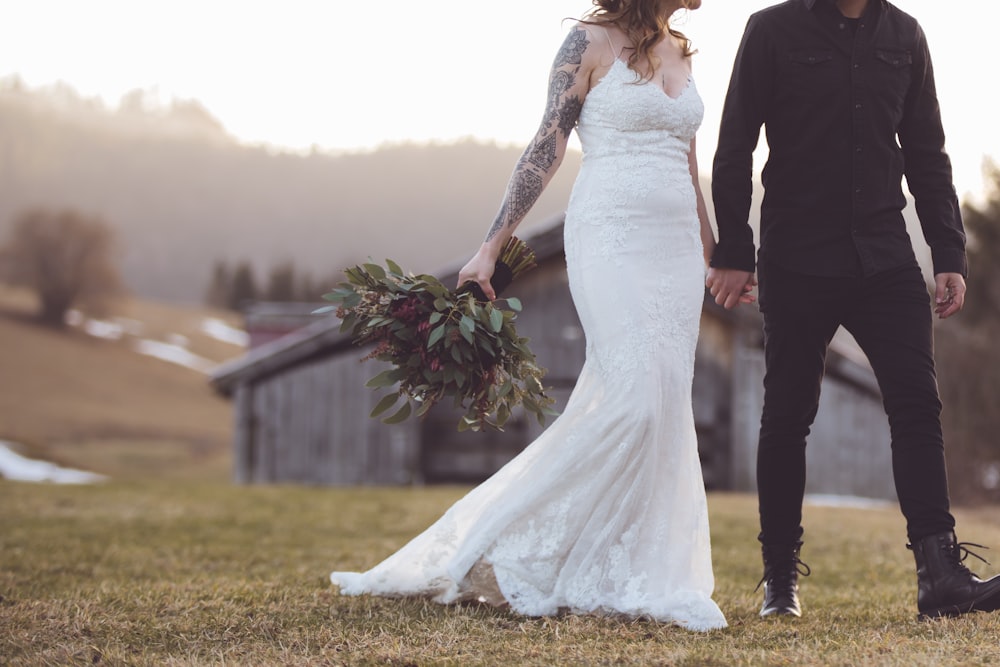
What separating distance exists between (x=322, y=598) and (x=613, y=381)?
1289 millimetres

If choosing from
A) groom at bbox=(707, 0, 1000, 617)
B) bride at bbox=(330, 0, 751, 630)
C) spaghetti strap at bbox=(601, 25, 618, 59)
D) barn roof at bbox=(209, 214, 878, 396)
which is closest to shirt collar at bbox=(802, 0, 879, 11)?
groom at bbox=(707, 0, 1000, 617)

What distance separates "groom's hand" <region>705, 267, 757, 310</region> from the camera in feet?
11.4

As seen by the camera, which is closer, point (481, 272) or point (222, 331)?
point (481, 272)

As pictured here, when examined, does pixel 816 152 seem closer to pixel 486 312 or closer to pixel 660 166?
pixel 660 166

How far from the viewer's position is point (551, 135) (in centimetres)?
354

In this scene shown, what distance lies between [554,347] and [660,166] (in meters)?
13.3

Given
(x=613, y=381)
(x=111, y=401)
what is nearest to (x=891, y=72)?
(x=613, y=381)

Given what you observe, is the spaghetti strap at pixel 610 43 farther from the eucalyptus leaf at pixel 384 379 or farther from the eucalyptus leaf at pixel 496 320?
the eucalyptus leaf at pixel 384 379

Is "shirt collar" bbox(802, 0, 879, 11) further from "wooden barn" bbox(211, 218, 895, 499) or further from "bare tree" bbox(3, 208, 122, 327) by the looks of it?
"bare tree" bbox(3, 208, 122, 327)

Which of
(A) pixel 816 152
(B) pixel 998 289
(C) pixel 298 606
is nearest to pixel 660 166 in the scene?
(A) pixel 816 152

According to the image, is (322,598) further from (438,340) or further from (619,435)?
(619,435)

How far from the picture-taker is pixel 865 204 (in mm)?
3389

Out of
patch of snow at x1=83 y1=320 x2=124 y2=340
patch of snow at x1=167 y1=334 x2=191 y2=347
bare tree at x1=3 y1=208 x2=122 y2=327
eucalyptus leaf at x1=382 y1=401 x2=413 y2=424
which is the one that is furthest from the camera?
patch of snow at x1=167 y1=334 x2=191 y2=347

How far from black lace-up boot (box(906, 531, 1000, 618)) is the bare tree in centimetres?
6684
